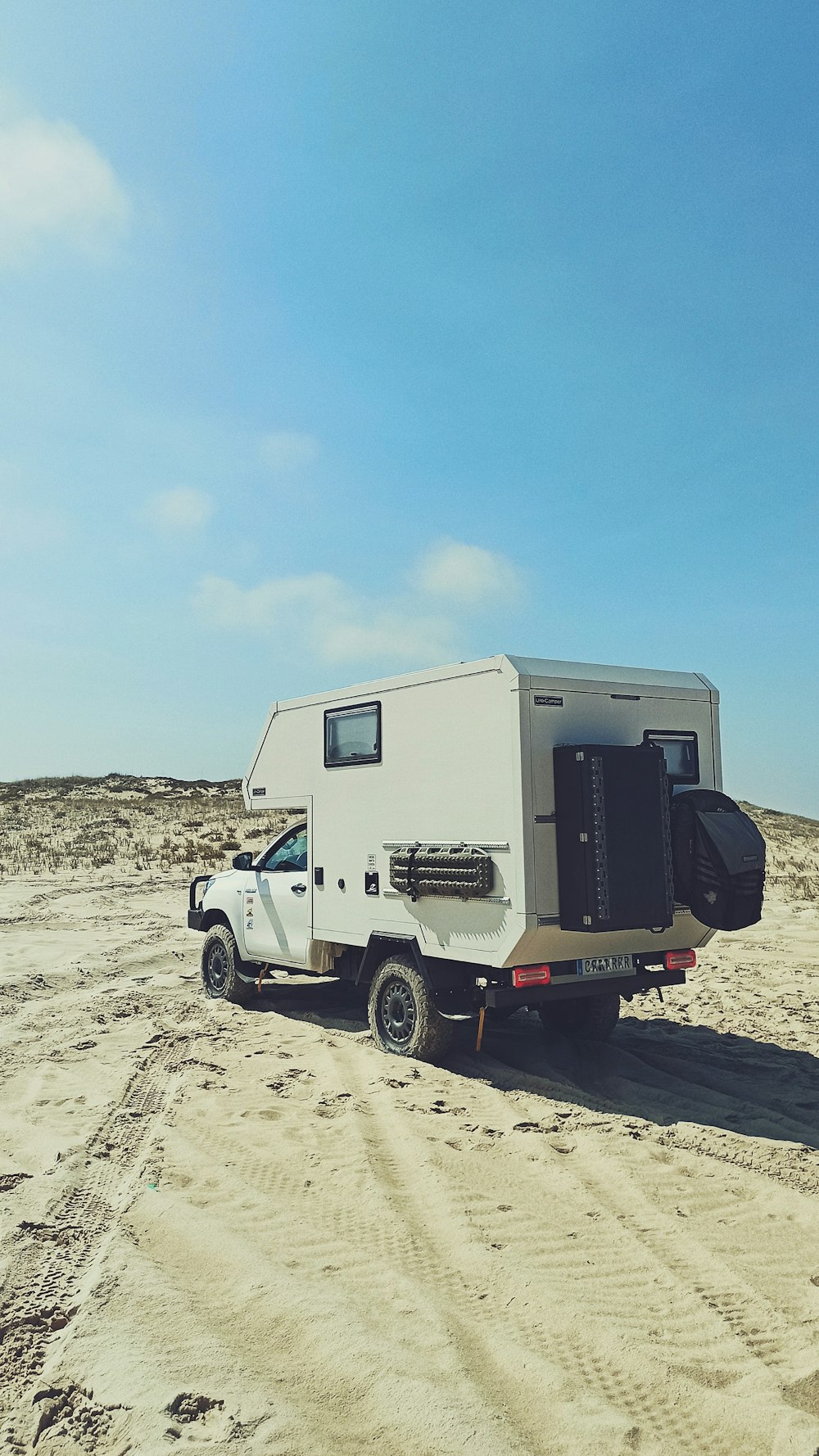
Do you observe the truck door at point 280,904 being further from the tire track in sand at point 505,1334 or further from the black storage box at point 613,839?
the tire track in sand at point 505,1334

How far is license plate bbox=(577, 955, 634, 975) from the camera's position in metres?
6.88

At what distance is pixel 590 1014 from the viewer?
8406 millimetres

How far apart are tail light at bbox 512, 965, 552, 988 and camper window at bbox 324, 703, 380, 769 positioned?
2180mm

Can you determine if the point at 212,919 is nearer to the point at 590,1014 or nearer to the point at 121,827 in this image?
the point at 590,1014

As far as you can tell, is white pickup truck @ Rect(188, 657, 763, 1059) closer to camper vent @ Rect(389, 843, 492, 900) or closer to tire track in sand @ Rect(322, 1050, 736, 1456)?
camper vent @ Rect(389, 843, 492, 900)

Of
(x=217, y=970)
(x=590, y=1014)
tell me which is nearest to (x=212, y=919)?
(x=217, y=970)

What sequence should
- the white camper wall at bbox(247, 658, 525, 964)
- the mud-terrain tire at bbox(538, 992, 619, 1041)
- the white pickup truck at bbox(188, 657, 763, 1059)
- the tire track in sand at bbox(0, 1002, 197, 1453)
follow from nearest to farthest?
the tire track in sand at bbox(0, 1002, 197, 1453) → the white pickup truck at bbox(188, 657, 763, 1059) → the white camper wall at bbox(247, 658, 525, 964) → the mud-terrain tire at bbox(538, 992, 619, 1041)

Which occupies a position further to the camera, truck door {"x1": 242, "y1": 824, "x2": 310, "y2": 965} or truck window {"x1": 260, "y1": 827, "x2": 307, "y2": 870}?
truck window {"x1": 260, "y1": 827, "x2": 307, "y2": 870}

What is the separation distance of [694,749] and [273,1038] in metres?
4.38

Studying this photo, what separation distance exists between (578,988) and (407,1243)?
2.78 m

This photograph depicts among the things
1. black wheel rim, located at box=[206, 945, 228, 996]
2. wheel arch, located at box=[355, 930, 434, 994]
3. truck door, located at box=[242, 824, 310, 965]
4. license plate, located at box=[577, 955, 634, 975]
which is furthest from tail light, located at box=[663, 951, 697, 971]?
black wheel rim, located at box=[206, 945, 228, 996]

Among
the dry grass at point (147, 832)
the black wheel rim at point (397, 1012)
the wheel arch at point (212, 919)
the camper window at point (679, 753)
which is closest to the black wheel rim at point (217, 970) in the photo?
the wheel arch at point (212, 919)

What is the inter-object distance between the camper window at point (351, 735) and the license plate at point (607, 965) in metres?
2.32

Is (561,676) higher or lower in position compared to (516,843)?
higher
